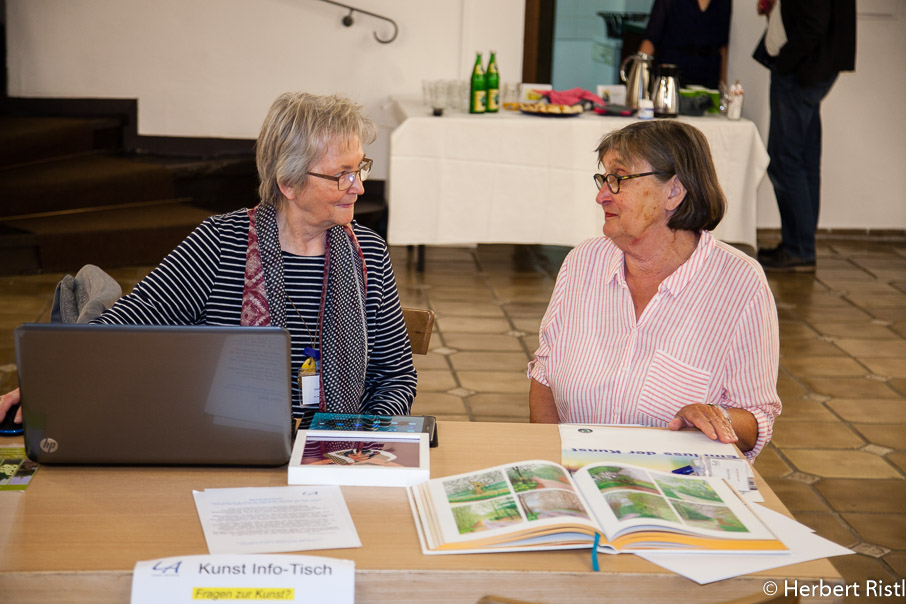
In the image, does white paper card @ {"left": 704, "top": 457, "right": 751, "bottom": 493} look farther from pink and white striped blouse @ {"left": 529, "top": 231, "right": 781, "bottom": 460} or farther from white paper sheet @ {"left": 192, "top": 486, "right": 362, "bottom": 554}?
white paper sheet @ {"left": 192, "top": 486, "right": 362, "bottom": 554}

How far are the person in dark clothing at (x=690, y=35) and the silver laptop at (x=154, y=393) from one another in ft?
15.6

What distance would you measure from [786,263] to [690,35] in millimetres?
1457

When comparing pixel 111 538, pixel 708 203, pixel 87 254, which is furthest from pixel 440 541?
pixel 87 254

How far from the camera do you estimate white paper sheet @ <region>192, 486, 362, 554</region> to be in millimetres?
1350

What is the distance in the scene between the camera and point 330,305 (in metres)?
2.07

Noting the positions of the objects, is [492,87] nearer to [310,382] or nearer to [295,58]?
[295,58]

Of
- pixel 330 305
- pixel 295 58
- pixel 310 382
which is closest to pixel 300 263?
pixel 330 305

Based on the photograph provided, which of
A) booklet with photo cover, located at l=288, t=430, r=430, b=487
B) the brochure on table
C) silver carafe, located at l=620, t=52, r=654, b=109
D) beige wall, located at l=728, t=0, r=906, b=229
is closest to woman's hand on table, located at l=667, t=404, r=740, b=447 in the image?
the brochure on table

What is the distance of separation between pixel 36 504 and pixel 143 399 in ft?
0.70

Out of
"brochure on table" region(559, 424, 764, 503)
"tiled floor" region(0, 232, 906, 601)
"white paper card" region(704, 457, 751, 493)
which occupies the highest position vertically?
"brochure on table" region(559, 424, 764, 503)

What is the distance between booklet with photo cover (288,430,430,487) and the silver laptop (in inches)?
1.9

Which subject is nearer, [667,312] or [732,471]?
[732,471]

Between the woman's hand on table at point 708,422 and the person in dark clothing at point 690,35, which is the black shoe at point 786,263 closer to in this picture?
the person in dark clothing at point 690,35

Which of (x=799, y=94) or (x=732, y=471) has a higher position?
(x=799, y=94)
